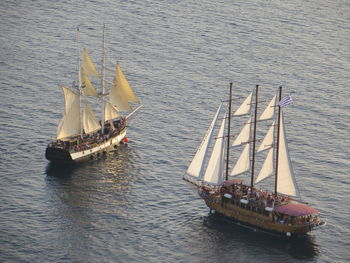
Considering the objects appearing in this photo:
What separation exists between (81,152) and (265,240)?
44.0 m

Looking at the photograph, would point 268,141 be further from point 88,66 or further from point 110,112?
point 88,66

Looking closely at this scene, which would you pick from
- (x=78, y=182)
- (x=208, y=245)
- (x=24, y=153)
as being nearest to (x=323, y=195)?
(x=208, y=245)

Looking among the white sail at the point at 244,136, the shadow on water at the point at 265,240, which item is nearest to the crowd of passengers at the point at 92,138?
the shadow on water at the point at 265,240

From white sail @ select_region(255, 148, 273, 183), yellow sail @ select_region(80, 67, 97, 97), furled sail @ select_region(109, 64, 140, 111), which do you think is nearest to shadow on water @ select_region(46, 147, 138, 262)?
furled sail @ select_region(109, 64, 140, 111)

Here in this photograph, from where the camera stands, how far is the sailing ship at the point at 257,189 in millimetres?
151250

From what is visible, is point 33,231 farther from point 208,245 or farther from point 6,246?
point 208,245

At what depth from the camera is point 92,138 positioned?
7205 inches

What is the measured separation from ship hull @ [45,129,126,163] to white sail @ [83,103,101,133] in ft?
12.3

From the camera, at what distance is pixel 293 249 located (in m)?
150

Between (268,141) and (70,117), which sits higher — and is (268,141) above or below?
below

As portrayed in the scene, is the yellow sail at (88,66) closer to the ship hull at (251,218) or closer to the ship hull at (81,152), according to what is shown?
the ship hull at (81,152)

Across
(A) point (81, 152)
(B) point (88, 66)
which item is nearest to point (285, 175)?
(A) point (81, 152)

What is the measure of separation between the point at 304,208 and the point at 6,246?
4825cm

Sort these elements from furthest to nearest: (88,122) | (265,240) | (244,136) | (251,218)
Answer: (88,122), (244,136), (251,218), (265,240)
